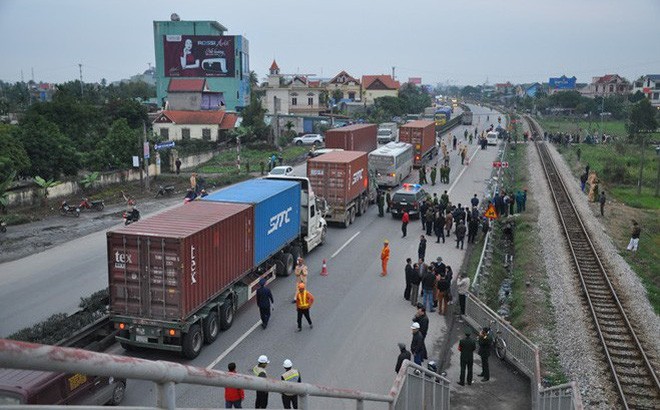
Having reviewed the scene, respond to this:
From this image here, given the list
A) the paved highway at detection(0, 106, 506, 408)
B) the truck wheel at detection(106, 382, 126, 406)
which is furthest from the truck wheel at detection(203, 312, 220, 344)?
the truck wheel at detection(106, 382, 126, 406)

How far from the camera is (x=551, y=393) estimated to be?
35.8ft

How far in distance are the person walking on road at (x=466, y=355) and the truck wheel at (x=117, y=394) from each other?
6829 millimetres

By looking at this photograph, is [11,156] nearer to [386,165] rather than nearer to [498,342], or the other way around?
[386,165]

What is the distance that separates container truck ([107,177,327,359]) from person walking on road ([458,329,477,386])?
5858 millimetres

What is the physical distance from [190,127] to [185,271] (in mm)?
52515

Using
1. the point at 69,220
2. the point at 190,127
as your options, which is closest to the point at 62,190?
the point at 69,220

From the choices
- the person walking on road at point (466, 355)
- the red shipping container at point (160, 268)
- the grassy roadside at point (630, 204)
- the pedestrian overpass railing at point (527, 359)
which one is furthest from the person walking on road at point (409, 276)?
the grassy roadside at point (630, 204)

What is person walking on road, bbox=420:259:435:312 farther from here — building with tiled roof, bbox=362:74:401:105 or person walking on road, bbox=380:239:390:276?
building with tiled roof, bbox=362:74:401:105

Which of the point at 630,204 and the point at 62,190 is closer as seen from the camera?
Answer: the point at 62,190

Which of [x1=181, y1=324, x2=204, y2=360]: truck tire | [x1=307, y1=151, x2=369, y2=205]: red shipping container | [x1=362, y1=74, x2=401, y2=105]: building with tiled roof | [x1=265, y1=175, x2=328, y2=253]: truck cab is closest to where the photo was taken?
[x1=181, y1=324, x2=204, y2=360]: truck tire

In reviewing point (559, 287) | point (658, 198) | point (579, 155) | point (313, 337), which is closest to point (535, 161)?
point (579, 155)

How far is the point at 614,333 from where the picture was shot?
17.3m

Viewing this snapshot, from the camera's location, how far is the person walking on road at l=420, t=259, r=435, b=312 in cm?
1772

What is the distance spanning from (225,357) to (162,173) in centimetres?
3244
